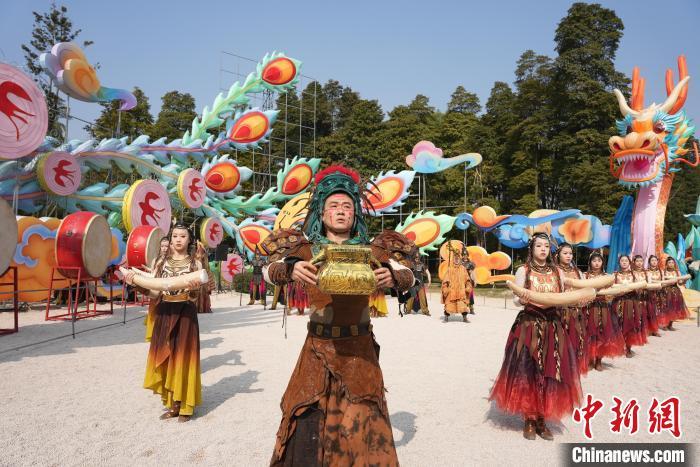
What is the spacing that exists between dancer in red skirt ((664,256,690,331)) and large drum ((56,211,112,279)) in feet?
45.9

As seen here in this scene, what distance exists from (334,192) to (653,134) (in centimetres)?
1605

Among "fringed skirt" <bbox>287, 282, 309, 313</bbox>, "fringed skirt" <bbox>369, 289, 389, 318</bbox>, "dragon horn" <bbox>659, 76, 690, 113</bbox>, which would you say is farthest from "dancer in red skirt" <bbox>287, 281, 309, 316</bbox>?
"dragon horn" <bbox>659, 76, 690, 113</bbox>

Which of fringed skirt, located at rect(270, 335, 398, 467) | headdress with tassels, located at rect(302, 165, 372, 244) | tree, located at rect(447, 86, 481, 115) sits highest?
tree, located at rect(447, 86, 481, 115)

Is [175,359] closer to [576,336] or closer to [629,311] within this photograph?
[576,336]

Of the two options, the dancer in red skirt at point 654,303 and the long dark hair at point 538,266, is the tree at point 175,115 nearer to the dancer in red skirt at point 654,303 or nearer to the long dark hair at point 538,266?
the dancer in red skirt at point 654,303

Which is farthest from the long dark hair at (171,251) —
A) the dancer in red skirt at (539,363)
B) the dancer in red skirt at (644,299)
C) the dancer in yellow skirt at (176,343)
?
the dancer in red skirt at (644,299)

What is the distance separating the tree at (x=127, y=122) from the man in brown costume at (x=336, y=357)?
104 feet

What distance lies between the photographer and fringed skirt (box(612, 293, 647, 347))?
29.4 ft

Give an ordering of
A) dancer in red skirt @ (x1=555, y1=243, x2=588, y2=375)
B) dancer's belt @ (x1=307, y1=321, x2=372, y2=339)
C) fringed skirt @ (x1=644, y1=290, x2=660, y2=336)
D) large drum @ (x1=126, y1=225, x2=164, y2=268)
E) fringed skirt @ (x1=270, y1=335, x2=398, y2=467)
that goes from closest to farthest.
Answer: fringed skirt @ (x1=270, y1=335, x2=398, y2=467)
dancer's belt @ (x1=307, y1=321, x2=372, y2=339)
dancer in red skirt @ (x1=555, y1=243, x2=588, y2=375)
fringed skirt @ (x1=644, y1=290, x2=660, y2=336)
large drum @ (x1=126, y1=225, x2=164, y2=268)

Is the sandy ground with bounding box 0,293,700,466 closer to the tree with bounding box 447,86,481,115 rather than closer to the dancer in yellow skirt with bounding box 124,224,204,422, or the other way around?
the dancer in yellow skirt with bounding box 124,224,204,422

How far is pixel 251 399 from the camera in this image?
6023 millimetres

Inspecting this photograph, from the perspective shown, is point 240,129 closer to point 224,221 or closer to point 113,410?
point 224,221

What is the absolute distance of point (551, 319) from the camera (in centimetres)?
486

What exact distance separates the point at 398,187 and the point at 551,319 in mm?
17340
